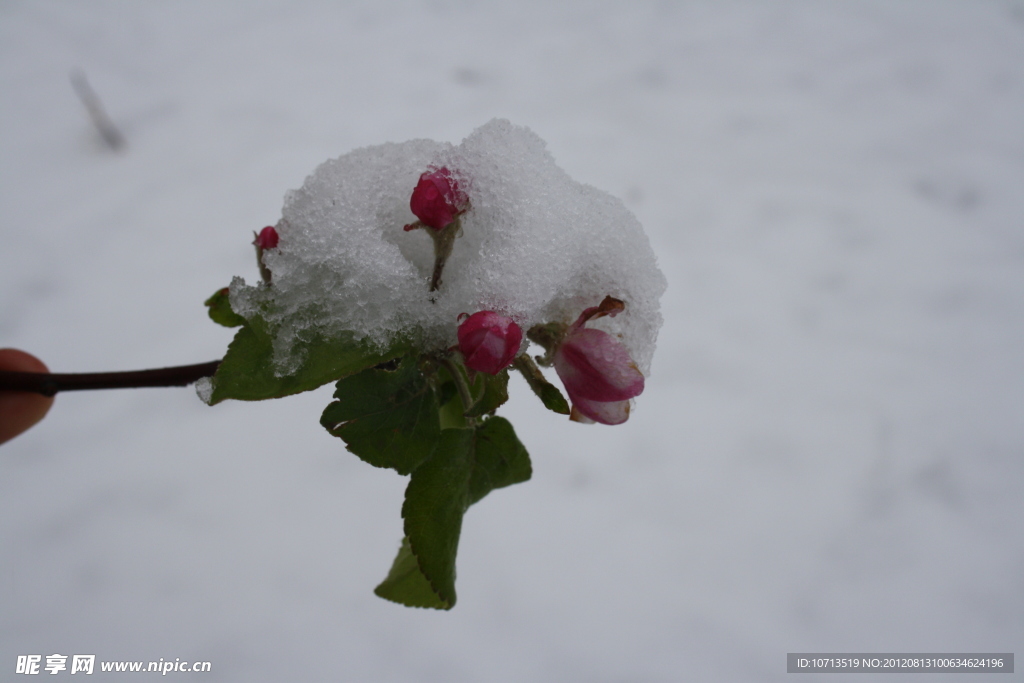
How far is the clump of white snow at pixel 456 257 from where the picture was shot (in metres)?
0.34

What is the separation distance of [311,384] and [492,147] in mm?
174

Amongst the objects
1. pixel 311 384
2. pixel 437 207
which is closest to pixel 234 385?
pixel 311 384

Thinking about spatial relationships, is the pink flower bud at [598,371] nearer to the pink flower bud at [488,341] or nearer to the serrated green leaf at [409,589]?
the pink flower bud at [488,341]

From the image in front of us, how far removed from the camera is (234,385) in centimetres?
33

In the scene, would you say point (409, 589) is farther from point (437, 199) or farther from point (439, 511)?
point (437, 199)

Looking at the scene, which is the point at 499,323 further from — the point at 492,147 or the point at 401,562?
the point at 401,562

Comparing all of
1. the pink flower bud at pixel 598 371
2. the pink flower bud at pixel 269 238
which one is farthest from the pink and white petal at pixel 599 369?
the pink flower bud at pixel 269 238

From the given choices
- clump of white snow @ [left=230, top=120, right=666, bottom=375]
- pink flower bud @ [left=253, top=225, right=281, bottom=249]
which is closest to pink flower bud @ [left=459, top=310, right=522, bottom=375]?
clump of white snow @ [left=230, top=120, right=666, bottom=375]

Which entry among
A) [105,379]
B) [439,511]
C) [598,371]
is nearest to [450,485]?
Result: [439,511]

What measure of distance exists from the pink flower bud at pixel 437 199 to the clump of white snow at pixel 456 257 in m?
0.02

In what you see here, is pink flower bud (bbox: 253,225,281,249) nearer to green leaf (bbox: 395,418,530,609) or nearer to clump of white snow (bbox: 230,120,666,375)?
clump of white snow (bbox: 230,120,666,375)

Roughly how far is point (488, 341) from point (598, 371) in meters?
0.07

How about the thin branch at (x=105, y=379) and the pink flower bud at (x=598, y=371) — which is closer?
the pink flower bud at (x=598, y=371)

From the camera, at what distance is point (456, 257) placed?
1.23ft
